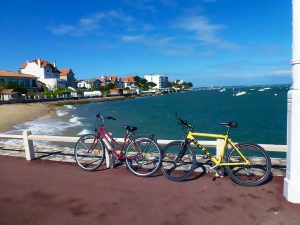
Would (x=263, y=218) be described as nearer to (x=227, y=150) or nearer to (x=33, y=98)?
(x=227, y=150)

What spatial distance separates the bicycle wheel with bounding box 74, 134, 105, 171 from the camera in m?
6.40

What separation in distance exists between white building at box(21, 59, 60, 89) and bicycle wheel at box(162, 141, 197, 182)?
9300 centimetres

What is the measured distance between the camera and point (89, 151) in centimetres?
663

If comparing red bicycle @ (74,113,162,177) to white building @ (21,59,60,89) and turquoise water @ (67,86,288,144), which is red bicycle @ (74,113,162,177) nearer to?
turquoise water @ (67,86,288,144)

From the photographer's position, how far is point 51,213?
4.29m

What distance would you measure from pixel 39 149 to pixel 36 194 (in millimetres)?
4017

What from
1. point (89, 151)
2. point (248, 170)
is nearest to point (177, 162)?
point (248, 170)

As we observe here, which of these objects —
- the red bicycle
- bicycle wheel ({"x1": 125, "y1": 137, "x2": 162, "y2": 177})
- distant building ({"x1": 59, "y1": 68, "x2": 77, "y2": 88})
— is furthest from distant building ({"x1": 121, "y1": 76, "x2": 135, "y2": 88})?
bicycle wheel ({"x1": 125, "y1": 137, "x2": 162, "y2": 177})

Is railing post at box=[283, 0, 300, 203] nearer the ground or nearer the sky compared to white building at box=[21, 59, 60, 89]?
nearer the ground

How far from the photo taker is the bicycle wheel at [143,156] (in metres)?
5.65

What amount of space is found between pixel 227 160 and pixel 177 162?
42.9 inches

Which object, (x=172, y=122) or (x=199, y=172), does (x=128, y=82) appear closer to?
(x=172, y=122)

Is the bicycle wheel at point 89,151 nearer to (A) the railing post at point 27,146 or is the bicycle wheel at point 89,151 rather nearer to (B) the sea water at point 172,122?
(A) the railing post at point 27,146

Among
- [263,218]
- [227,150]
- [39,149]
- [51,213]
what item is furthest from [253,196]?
[39,149]
